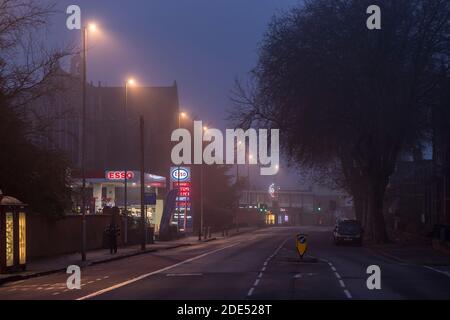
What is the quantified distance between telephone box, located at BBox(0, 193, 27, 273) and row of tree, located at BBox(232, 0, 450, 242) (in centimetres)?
2235

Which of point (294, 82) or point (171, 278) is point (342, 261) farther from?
point (294, 82)

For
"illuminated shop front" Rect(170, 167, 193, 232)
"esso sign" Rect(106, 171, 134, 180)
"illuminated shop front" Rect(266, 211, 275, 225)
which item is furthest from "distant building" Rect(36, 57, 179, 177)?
"illuminated shop front" Rect(266, 211, 275, 225)

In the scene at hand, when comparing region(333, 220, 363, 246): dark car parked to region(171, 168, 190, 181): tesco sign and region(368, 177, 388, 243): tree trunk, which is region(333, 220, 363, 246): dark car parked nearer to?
region(368, 177, 388, 243): tree trunk

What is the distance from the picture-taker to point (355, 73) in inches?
1870

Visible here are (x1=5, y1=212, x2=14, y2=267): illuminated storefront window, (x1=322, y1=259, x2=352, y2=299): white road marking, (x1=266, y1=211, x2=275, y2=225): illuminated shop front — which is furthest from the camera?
(x1=266, y1=211, x2=275, y2=225): illuminated shop front

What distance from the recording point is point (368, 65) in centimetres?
4738

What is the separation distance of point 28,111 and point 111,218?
16583 millimetres

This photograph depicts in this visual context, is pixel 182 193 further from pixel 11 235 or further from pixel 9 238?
pixel 9 238

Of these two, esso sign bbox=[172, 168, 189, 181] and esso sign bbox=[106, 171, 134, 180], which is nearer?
esso sign bbox=[106, 171, 134, 180]

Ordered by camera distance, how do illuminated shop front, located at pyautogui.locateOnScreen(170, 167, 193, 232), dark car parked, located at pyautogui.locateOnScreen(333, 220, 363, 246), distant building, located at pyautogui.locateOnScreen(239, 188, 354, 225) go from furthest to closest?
distant building, located at pyautogui.locateOnScreen(239, 188, 354, 225), illuminated shop front, located at pyautogui.locateOnScreen(170, 167, 193, 232), dark car parked, located at pyautogui.locateOnScreen(333, 220, 363, 246)

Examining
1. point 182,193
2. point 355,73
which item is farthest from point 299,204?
point 355,73

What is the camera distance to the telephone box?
2964 centimetres

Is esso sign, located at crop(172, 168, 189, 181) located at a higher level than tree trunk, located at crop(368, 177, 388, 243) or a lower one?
higher

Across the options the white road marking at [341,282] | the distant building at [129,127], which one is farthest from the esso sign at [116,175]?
the white road marking at [341,282]
